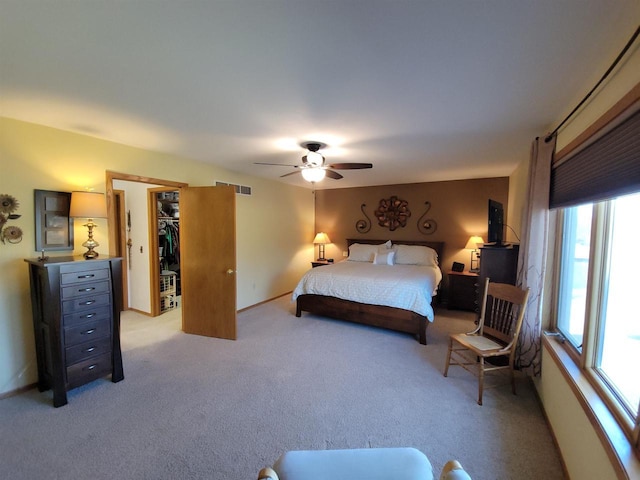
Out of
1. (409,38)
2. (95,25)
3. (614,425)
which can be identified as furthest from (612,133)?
(95,25)

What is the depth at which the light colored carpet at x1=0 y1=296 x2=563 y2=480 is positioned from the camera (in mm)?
1702

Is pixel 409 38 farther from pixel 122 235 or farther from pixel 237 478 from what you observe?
pixel 122 235

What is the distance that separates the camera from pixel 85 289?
2383mm

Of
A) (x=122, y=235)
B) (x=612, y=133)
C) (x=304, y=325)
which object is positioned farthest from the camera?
(x=122, y=235)

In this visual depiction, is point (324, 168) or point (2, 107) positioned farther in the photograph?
point (324, 168)

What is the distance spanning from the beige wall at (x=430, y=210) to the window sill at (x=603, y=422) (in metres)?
2.80

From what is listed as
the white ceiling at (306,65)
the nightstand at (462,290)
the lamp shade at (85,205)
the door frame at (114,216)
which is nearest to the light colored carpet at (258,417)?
the door frame at (114,216)

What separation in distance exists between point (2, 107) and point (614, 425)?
13.9ft

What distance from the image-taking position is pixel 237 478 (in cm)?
159

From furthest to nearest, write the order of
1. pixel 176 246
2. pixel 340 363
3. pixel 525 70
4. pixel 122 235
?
1. pixel 176 246
2. pixel 122 235
3. pixel 340 363
4. pixel 525 70

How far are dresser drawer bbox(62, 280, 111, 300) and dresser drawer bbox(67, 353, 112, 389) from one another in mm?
584

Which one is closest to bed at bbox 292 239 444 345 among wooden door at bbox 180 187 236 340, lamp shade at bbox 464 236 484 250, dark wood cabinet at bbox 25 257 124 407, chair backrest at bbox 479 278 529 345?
lamp shade at bbox 464 236 484 250

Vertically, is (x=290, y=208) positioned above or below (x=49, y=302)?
above

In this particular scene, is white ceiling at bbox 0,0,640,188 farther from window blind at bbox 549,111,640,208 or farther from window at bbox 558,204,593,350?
window at bbox 558,204,593,350
